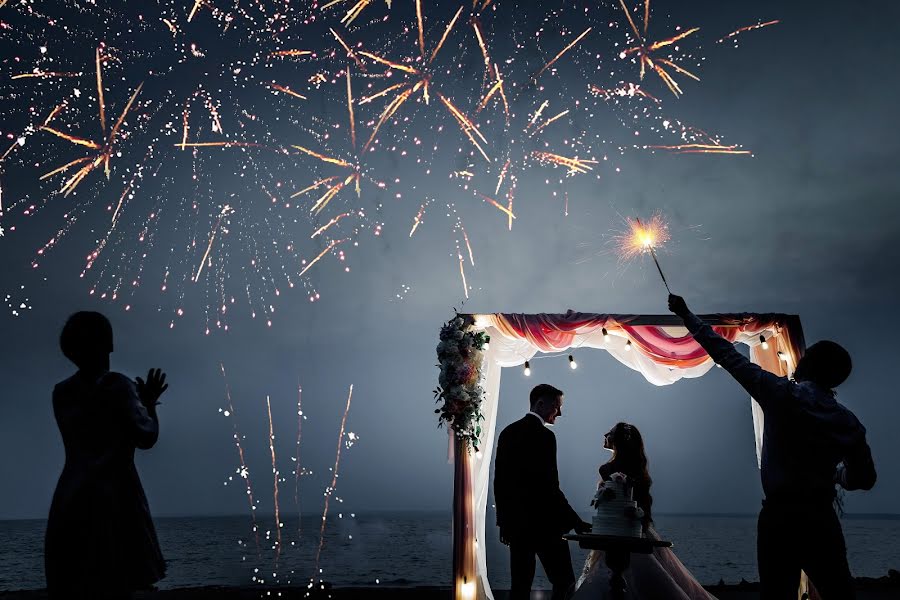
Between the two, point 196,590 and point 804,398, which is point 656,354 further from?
point 196,590

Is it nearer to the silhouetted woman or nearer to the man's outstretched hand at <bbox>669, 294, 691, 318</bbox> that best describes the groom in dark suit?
the man's outstretched hand at <bbox>669, 294, 691, 318</bbox>

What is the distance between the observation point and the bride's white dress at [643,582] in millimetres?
5629

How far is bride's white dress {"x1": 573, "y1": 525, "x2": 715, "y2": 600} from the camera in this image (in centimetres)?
563

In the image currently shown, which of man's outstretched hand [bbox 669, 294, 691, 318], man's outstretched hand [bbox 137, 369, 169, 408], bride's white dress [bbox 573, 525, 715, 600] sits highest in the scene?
man's outstretched hand [bbox 669, 294, 691, 318]

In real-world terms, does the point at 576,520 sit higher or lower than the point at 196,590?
higher

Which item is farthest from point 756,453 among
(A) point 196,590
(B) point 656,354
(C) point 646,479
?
(A) point 196,590

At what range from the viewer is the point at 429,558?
3084cm

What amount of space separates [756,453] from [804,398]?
6.55 metres

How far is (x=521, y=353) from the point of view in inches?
323

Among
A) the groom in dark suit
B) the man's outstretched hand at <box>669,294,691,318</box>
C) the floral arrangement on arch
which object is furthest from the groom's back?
the man's outstretched hand at <box>669,294,691,318</box>

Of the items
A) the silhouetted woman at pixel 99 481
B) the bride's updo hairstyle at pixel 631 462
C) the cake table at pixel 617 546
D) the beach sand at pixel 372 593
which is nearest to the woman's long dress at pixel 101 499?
the silhouetted woman at pixel 99 481

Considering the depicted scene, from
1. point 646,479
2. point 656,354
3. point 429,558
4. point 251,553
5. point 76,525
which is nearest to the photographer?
point 76,525

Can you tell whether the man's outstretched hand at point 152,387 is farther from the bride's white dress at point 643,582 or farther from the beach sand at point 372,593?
the beach sand at point 372,593

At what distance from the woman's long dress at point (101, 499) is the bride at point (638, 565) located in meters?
4.02
